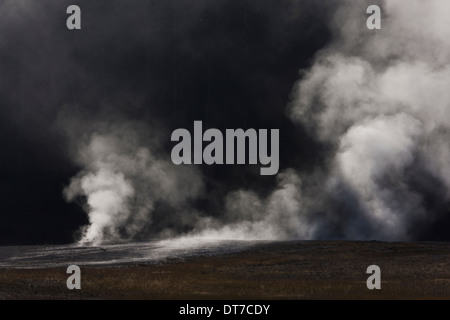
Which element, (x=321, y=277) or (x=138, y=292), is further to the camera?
(x=321, y=277)

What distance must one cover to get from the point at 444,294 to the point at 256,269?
27.1 meters

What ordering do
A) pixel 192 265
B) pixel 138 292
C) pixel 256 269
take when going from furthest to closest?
pixel 192 265 < pixel 256 269 < pixel 138 292

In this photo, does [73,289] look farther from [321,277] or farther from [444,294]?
[444,294]

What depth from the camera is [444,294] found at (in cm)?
4069
